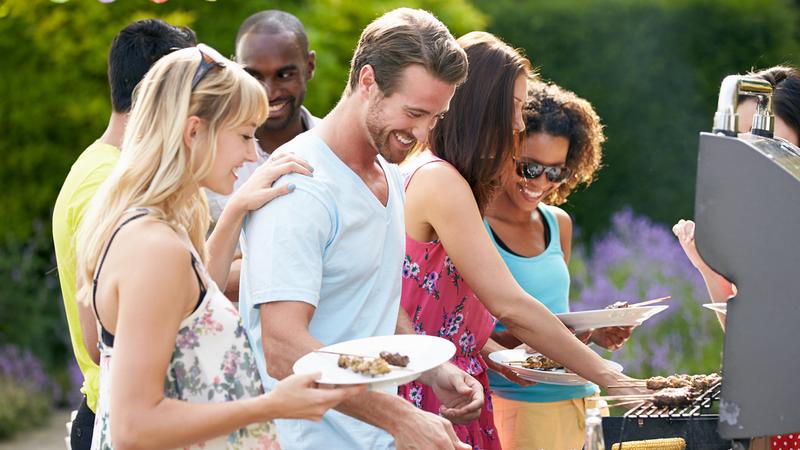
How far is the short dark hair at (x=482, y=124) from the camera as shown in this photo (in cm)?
298

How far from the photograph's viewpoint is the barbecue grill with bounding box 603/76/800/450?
206 cm

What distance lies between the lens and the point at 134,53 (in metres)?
2.95

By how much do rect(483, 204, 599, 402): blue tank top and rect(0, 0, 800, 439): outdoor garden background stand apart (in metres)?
2.32

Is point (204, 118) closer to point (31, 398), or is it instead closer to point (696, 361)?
point (696, 361)

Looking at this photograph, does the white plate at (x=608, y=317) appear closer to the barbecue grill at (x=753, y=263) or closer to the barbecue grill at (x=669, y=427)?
the barbecue grill at (x=669, y=427)

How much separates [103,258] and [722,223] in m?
1.18

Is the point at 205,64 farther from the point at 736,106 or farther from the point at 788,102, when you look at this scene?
the point at 788,102

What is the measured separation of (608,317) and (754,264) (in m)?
1.17

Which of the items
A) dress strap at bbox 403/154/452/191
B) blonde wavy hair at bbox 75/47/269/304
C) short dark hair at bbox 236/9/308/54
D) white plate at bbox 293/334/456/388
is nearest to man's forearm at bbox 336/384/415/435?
white plate at bbox 293/334/456/388

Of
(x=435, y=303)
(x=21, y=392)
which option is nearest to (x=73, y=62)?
(x=21, y=392)

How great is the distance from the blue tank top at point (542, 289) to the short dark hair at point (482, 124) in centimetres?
47

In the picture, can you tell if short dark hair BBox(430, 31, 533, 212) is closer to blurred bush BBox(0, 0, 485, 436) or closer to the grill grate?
the grill grate

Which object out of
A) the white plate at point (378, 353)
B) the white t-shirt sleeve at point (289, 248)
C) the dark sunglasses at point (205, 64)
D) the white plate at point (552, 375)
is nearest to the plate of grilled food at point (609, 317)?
the white plate at point (552, 375)

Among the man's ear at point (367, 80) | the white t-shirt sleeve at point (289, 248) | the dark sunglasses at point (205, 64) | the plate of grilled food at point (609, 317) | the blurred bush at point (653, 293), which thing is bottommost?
the blurred bush at point (653, 293)
